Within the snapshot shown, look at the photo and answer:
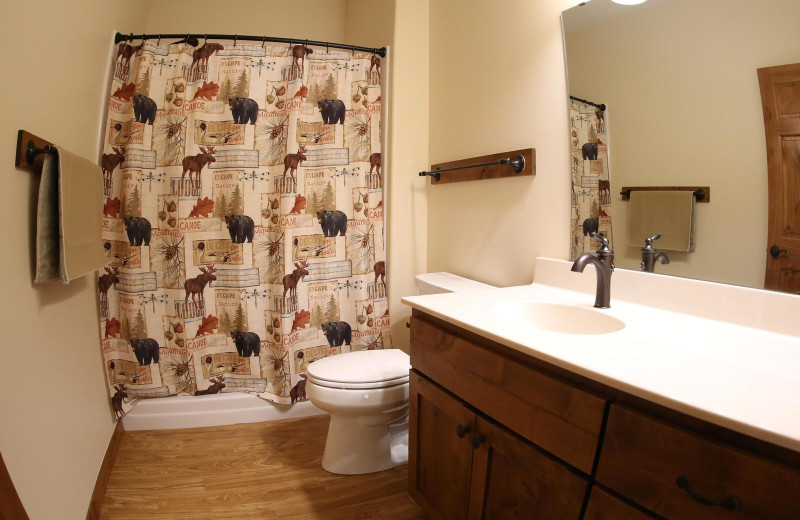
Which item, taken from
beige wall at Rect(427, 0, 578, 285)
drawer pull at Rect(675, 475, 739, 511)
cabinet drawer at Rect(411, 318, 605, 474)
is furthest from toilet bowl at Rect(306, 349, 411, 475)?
drawer pull at Rect(675, 475, 739, 511)

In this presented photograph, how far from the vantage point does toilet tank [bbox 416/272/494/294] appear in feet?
5.11

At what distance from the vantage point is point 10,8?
897 millimetres

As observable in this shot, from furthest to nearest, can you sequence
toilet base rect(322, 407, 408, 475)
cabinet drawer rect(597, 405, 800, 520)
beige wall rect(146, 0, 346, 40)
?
beige wall rect(146, 0, 346, 40)
toilet base rect(322, 407, 408, 475)
cabinet drawer rect(597, 405, 800, 520)

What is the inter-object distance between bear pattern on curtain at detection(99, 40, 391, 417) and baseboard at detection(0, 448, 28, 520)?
1152 mm

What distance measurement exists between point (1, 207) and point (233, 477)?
1260 millimetres

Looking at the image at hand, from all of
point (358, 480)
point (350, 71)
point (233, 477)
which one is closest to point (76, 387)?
point (233, 477)

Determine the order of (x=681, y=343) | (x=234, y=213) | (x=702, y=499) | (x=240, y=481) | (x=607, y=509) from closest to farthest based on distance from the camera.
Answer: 1. (x=702, y=499)
2. (x=607, y=509)
3. (x=681, y=343)
4. (x=240, y=481)
5. (x=234, y=213)

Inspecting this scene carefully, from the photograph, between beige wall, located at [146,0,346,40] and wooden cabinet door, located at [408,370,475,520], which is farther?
beige wall, located at [146,0,346,40]

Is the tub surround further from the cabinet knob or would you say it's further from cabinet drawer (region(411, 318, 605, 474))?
the cabinet knob

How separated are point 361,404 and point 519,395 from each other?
76 centimetres

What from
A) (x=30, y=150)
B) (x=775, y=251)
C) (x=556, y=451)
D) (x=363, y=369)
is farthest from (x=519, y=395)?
(x=30, y=150)

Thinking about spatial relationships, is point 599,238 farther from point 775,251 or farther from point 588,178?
point 775,251

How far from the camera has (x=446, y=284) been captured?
5.32 feet

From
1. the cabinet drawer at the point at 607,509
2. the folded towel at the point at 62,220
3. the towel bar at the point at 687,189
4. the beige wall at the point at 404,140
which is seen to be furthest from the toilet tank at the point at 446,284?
the folded towel at the point at 62,220
